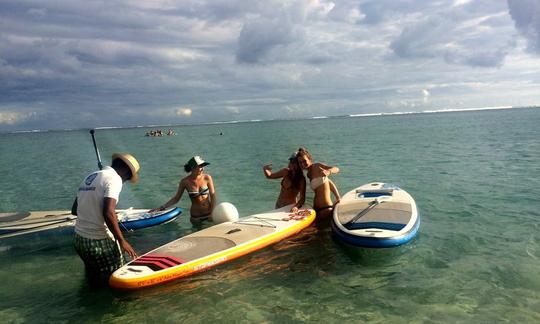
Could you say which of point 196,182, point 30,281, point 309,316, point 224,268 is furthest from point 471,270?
point 30,281

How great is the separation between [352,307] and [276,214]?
13.3 ft

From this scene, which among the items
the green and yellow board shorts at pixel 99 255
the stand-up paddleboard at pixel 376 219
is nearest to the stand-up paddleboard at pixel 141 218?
the green and yellow board shorts at pixel 99 255

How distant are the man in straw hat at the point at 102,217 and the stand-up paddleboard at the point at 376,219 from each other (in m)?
4.64

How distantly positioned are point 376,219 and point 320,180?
1.89 meters

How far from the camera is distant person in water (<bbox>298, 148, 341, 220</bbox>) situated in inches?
377

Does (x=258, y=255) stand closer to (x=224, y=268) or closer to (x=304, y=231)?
(x=224, y=268)

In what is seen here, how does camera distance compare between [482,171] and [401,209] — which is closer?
[401,209]

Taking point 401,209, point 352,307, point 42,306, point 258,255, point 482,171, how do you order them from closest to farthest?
point 352,307, point 42,306, point 258,255, point 401,209, point 482,171

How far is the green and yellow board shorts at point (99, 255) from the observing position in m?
5.83

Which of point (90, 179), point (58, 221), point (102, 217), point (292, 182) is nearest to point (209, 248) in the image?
point (102, 217)

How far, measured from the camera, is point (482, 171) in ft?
64.7

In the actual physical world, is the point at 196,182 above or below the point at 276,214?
above

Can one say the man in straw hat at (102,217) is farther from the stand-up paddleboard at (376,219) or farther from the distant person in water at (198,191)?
the stand-up paddleboard at (376,219)

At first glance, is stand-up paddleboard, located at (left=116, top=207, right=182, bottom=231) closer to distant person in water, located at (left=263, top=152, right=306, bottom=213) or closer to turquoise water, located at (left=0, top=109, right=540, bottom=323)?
turquoise water, located at (left=0, top=109, right=540, bottom=323)
